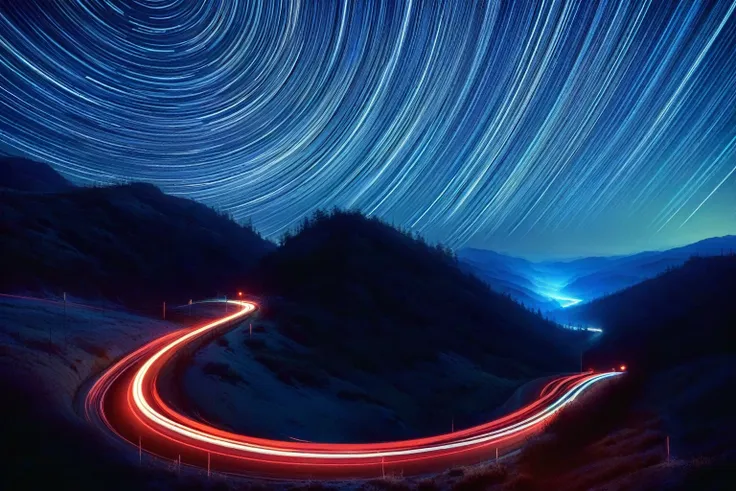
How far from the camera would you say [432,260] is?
3836 inches

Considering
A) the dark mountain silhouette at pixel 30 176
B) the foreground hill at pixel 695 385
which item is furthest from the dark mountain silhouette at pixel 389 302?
the dark mountain silhouette at pixel 30 176

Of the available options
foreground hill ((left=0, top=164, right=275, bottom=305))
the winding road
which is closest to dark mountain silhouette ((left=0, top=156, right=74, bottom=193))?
foreground hill ((left=0, top=164, right=275, bottom=305))

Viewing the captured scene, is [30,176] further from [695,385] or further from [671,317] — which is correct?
[695,385]

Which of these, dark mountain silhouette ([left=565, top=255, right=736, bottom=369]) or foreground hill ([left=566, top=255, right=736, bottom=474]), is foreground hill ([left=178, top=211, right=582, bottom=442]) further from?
foreground hill ([left=566, top=255, right=736, bottom=474])

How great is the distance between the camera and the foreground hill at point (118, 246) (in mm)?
49219

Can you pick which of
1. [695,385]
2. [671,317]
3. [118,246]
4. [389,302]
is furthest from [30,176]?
[695,385]

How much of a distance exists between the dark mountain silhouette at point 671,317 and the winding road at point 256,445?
9975mm

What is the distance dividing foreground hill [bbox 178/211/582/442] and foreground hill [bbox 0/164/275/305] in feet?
38.4

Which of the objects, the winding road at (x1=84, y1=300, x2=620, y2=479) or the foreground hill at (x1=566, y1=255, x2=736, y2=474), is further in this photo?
the winding road at (x1=84, y1=300, x2=620, y2=479)

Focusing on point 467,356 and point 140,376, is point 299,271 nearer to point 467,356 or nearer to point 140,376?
point 467,356

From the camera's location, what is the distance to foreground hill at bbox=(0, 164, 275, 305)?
49.2 metres

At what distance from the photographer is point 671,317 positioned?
2345 inches

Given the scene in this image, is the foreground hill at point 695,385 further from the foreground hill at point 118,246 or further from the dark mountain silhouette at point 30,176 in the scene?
the dark mountain silhouette at point 30,176

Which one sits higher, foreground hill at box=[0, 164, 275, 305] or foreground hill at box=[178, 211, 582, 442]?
foreground hill at box=[0, 164, 275, 305]
